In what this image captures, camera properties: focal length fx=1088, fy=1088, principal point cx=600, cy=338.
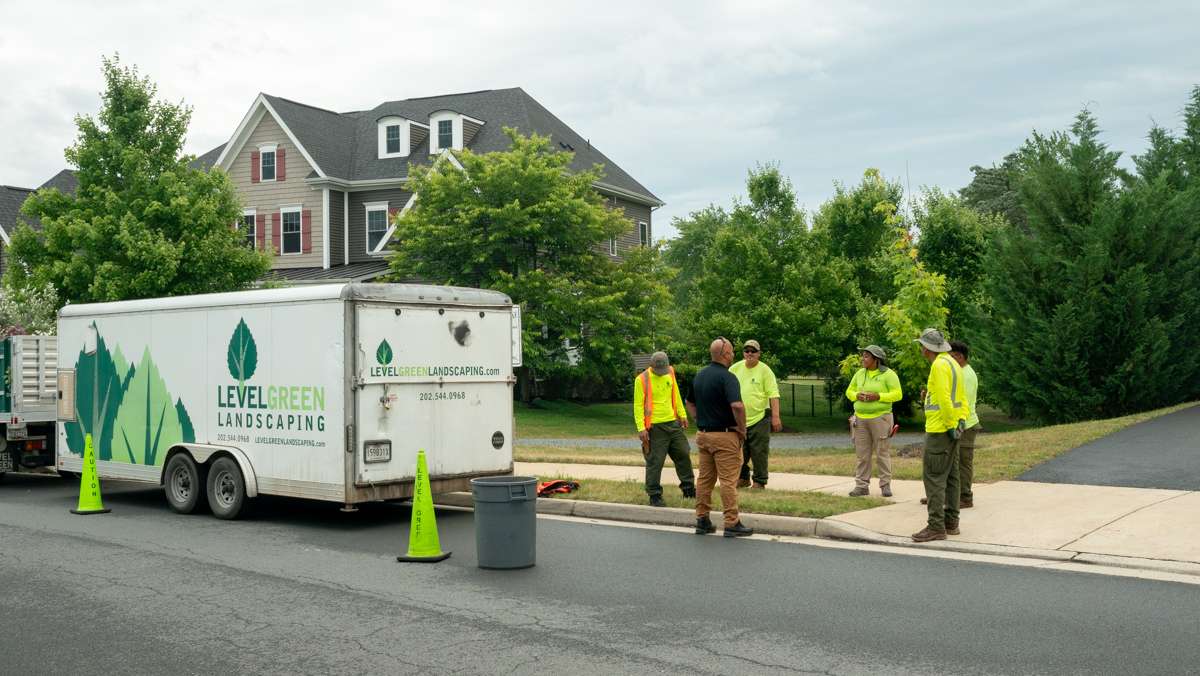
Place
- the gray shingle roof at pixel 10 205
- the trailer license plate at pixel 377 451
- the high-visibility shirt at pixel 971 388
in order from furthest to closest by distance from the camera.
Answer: the gray shingle roof at pixel 10 205, the trailer license plate at pixel 377 451, the high-visibility shirt at pixel 971 388

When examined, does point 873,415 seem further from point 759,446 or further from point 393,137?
point 393,137

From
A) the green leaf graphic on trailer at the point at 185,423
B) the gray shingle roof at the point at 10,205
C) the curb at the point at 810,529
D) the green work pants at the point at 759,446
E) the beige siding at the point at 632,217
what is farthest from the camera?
the gray shingle roof at the point at 10,205

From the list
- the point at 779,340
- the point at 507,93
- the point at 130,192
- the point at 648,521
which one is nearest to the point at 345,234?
the point at 507,93

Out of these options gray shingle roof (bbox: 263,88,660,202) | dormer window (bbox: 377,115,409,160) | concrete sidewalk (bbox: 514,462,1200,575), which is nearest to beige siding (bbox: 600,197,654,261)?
gray shingle roof (bbox: 263,88,660,202)

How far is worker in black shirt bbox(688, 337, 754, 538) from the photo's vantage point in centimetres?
1041

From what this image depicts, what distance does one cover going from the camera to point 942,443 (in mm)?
9953

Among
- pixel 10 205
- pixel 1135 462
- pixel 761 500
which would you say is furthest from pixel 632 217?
pixel 761 500

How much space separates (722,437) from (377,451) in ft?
11.9

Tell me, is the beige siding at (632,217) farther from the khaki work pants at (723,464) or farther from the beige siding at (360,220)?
the khaki work pants at (723,464)

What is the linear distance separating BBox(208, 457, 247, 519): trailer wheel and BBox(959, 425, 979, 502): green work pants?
7.78 metres

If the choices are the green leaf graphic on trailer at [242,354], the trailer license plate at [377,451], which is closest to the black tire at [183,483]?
the green leaf graphic on trailer at [242,354]

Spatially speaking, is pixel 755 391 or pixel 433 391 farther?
pixel 755 391

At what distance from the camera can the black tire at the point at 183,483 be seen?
12805 millimetres

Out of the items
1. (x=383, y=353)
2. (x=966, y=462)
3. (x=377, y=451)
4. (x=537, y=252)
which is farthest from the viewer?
(x=537, y=252)
